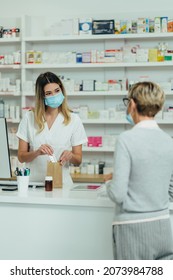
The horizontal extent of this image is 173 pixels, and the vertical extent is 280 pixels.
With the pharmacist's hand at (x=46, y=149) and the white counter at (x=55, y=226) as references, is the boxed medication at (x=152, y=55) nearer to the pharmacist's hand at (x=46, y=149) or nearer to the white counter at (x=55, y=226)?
the pharmacist's hand at (x=46, y=149)

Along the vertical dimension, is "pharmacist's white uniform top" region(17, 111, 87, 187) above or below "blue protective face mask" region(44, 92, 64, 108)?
below

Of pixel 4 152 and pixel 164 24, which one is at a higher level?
pixel 164 24

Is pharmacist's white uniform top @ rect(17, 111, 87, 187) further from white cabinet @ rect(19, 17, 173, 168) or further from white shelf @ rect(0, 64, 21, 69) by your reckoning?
white shelf @ rect(0, 64, 21, 69)

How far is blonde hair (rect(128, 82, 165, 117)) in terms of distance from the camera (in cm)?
223

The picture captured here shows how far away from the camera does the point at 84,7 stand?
6.04 metres

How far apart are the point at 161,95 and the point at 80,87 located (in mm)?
3658

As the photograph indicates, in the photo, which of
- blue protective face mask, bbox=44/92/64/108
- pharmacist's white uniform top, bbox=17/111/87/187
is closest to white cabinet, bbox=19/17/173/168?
pharmacist's white uniform top, bbox=17/111/87/187

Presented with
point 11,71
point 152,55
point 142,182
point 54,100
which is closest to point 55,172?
point 54,100

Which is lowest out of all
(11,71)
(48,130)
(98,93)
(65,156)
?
(65,156)

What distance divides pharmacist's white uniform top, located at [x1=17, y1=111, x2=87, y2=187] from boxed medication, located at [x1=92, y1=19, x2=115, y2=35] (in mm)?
2470

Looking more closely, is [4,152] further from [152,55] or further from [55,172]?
[152,55]

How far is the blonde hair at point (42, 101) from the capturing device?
3.40 meters

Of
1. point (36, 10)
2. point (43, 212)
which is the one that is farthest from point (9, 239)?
point (36, 10)

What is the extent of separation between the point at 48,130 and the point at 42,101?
0.66 ft
